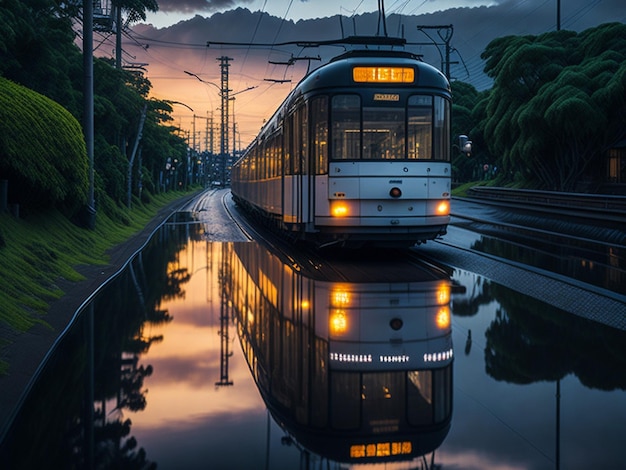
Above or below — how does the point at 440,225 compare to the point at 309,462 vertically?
above

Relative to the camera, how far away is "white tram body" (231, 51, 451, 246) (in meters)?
17.2

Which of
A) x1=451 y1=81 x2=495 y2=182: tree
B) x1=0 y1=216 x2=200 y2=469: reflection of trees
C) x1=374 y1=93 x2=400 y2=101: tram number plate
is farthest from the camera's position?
x1=451 y1=81 x2=495 y2=182: tree

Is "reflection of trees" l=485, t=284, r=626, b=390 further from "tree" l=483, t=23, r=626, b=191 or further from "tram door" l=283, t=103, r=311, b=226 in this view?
"tree" l=483, t=23, r=626, b=191

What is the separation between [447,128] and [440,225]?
210cm

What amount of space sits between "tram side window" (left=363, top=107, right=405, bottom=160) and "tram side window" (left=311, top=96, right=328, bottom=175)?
819 millimetres

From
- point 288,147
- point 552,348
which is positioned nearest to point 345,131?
point 288,147

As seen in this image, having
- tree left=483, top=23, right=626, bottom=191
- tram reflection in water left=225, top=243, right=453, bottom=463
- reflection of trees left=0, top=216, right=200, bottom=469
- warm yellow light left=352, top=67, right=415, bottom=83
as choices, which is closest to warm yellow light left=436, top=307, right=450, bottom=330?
tram reflection in water left=225, top=243, right=453, bottom=463

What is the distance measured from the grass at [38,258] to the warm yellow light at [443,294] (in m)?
5.62

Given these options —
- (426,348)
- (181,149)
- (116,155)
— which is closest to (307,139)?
(426,348)

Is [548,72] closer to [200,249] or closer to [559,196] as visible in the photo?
[559,196]

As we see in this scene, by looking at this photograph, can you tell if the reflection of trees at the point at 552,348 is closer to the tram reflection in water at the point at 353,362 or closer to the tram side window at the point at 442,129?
the tram reflection in water at the point at 353,362

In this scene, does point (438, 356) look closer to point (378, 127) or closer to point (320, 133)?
point (378, 127)

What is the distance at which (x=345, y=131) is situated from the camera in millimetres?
17234

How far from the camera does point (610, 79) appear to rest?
4169 cm
